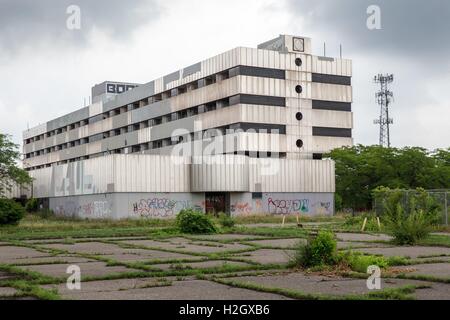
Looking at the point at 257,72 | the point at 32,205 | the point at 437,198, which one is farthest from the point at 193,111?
the point at 437,198

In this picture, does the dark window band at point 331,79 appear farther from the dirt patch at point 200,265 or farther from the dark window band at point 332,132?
the dirt patch at point 200,265

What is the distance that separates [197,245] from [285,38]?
55759mm

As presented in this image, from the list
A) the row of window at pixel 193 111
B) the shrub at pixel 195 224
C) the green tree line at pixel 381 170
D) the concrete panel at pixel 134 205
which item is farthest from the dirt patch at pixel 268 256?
the row of window at pixel 193 111

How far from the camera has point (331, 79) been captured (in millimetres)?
79625

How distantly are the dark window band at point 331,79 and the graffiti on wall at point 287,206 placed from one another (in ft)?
69.2

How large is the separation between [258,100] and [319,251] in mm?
58193

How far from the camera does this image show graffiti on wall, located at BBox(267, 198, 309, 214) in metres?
60.5

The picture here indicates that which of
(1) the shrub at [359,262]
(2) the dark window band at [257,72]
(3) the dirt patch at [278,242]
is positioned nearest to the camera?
(1) the shrub at [359,262]

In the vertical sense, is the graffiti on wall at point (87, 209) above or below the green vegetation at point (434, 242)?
above

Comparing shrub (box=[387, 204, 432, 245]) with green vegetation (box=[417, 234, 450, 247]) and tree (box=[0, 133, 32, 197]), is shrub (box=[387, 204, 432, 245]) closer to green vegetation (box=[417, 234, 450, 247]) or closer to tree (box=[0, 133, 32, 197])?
green vegetation (box=[417, 234, 450, 247])

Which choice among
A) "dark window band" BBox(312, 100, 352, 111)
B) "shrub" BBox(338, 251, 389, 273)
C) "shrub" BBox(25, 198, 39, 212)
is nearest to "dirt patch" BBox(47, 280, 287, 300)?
"shrub" BBox(338, 251, 389, 273)

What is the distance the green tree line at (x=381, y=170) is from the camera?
69.3 meters

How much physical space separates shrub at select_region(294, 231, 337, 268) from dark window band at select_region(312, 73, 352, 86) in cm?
6368

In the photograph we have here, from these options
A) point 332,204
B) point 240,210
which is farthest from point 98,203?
point 332,204
